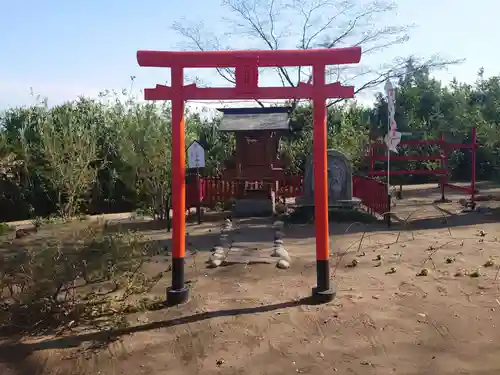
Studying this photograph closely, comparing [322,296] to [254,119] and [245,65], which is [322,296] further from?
[254,119]

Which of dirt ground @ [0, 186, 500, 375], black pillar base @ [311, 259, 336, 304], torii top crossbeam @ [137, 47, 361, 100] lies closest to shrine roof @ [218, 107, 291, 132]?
dirt ground @ [0, 186, 500, 375]

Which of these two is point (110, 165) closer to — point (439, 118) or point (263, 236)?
point (263, 236)

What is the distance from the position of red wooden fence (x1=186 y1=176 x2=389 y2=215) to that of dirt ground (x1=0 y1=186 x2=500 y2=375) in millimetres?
4260

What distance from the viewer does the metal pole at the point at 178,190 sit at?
15.2 feet

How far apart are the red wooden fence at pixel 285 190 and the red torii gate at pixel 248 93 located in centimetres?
537

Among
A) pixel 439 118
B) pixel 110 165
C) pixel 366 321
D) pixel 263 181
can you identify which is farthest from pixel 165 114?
A: pixel 439 118

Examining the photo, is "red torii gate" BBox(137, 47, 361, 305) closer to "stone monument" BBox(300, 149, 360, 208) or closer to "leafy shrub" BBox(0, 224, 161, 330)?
"leafy shrub" BBox(0, 224, 161, 330)

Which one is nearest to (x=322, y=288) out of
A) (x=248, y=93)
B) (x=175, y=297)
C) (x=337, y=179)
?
(x=175, y=297)

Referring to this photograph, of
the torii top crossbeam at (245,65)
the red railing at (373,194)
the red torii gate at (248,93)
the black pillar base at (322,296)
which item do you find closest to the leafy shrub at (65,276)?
the red torii gate at (248,93)

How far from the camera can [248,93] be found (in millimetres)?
4562

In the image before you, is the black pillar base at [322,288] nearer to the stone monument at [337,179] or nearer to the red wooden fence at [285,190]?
the red wooden fence at [285,190]

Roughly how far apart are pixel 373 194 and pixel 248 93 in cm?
684

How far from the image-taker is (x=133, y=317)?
4.32 m

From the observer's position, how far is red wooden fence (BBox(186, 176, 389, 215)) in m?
10.5
